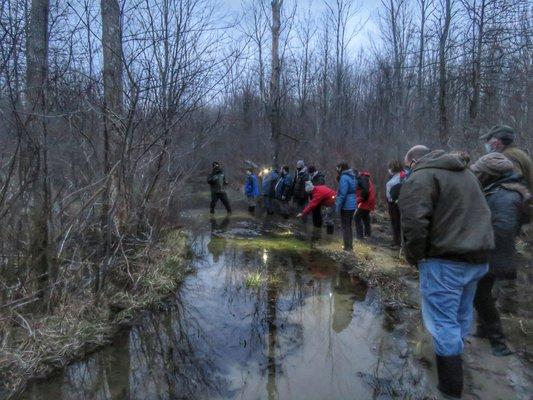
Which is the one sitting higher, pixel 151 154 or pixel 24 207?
pixel 151 154

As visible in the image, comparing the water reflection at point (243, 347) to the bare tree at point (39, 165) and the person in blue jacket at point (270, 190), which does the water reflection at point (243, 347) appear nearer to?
the bare tree at point (39, 165)

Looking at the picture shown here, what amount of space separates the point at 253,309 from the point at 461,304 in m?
2.71

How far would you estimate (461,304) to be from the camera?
3.61m

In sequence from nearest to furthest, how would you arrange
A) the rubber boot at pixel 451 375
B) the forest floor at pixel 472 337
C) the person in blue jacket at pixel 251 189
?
1. the rubber boot at pixel 451 375
2. the forest floor at pixel 472 337
3. the person in blue jacket at pixel 251 189

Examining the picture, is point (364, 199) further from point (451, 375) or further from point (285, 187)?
point (451, 375)

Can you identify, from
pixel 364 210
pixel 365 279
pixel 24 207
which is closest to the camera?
pixel 24 207

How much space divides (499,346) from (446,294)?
1.30 m

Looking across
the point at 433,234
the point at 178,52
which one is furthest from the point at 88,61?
the point at 433,234

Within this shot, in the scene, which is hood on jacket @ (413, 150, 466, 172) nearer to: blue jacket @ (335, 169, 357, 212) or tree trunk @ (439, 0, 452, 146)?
blue jacket @ (335, 169, 357, 212)

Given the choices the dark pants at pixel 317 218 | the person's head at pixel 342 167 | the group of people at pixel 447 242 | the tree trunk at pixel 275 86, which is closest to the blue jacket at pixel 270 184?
the tree trunk at pixel 275 86

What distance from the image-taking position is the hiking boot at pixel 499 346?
13.5 feet

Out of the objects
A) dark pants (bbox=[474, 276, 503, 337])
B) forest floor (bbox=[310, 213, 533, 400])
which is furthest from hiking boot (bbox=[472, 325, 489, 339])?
dark pants (bbox=[474, 276, 503, 337])

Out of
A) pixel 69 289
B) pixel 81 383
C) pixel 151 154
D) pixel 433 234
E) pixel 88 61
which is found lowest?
pixel 81 383

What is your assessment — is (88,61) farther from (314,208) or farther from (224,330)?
(314,208)
